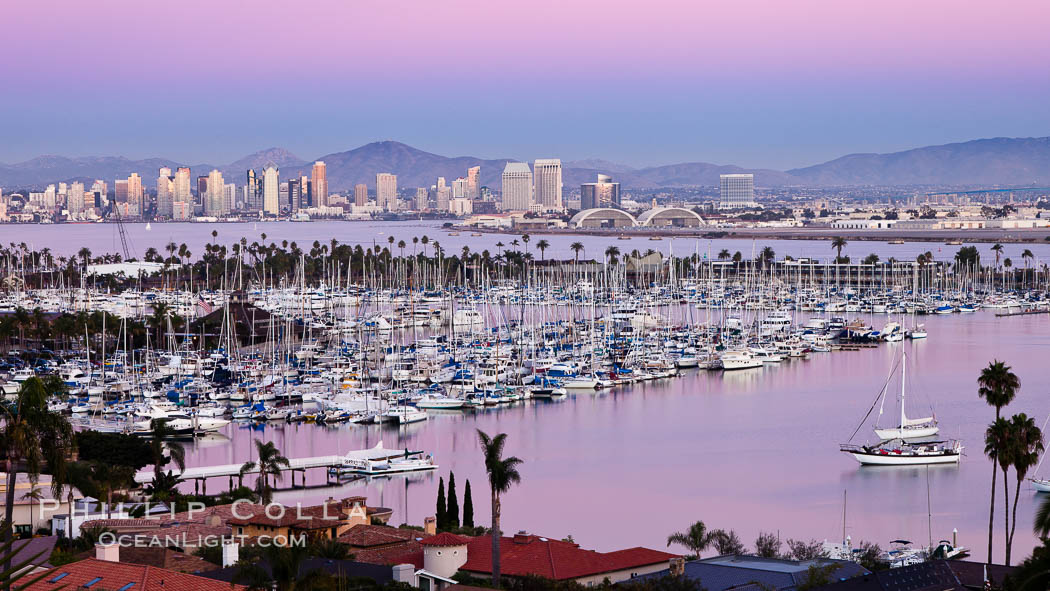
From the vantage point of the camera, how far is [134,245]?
151m

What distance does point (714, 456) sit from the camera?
33344 millimetres

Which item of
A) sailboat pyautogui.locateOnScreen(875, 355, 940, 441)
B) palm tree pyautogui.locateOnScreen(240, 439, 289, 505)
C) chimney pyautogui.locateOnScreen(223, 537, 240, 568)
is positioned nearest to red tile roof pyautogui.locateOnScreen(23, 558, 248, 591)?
chimney pyautogui.locateOnScreen(223, 537, 240, 568)

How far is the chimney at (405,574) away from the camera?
15484 mm

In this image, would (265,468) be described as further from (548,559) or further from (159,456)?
(548,559)

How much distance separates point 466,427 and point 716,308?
112 feet

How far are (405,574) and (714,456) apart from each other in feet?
61.8

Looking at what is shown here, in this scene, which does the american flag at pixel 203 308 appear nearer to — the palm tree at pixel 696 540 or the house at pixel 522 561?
the palm tree at pixel 696 540

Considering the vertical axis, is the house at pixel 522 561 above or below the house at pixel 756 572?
above

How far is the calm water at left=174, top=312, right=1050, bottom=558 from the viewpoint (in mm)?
25719

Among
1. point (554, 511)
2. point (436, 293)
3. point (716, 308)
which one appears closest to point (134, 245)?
point (436, 293)

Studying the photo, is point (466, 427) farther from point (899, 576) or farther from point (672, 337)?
point (899, 576)

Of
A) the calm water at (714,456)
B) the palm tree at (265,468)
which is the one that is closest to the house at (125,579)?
the palm tree at (265,468)

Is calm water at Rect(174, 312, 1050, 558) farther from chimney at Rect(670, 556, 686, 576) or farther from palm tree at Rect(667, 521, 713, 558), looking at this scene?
chimney at Rect(670, 556, 686, 576)

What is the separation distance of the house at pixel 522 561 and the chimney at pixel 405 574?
17mm
